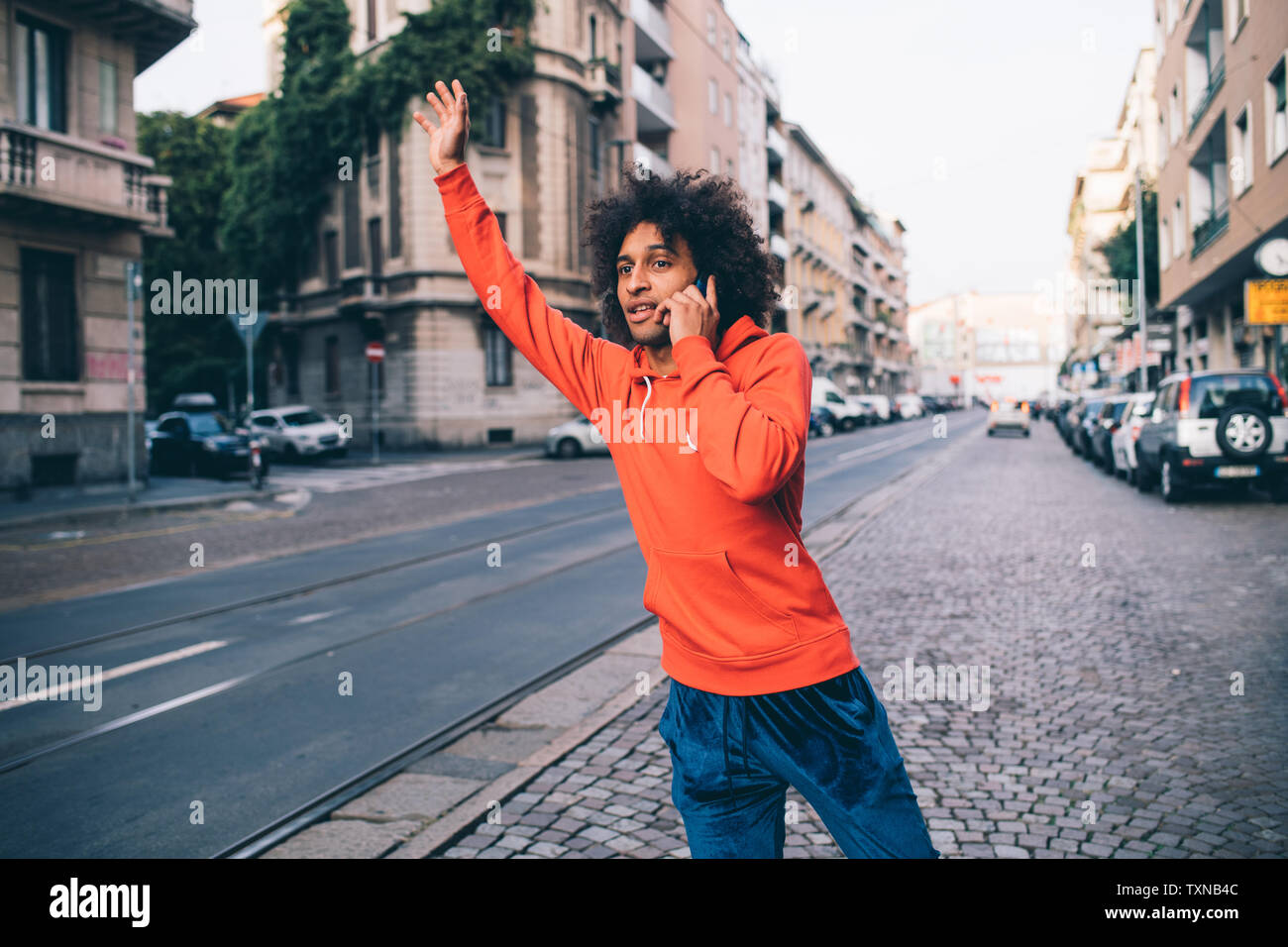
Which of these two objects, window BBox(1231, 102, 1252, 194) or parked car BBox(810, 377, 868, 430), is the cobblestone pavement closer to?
window BBox(1231, 102, 1252, 194)

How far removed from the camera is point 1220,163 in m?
25.2

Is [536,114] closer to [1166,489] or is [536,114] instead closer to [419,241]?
[419,241]

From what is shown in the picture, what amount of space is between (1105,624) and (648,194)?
227 inches

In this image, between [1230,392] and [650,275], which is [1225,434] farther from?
[650,275]

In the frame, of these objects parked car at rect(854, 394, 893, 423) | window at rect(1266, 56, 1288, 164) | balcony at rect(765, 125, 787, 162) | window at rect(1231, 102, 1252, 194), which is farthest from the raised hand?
balcony at rect(765, 125, 787, 162)

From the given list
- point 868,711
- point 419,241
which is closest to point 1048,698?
point 868,711

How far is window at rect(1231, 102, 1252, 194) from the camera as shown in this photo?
19.8 meters

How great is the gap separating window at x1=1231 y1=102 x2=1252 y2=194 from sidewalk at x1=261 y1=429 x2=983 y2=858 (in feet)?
64.6

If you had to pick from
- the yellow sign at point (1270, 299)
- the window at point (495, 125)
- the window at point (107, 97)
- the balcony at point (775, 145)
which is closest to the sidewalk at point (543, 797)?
the yellow sign at point (1270, 299)

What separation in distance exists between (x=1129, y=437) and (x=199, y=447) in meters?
19.0

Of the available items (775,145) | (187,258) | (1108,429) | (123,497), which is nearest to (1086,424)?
(1108,429)

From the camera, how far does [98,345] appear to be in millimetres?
19156

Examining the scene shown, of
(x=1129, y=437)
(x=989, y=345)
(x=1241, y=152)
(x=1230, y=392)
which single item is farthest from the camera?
(x=989, y=345)

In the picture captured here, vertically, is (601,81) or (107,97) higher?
(601,81)
